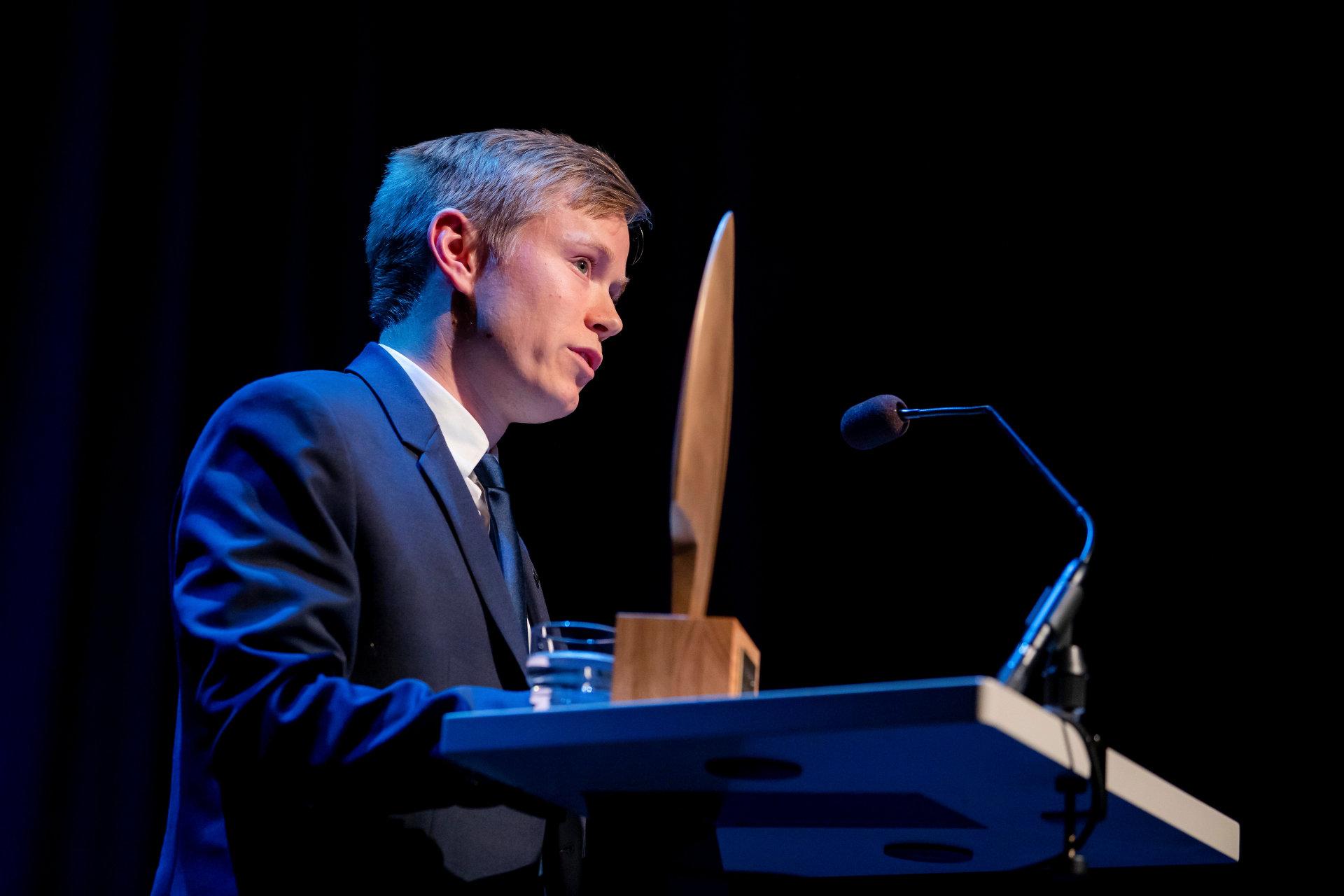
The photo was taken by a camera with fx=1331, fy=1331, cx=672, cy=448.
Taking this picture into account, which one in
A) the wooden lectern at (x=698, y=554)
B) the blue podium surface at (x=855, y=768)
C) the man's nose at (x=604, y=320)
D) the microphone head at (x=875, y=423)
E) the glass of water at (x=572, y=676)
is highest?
the man's nose at (x=604, y=320)

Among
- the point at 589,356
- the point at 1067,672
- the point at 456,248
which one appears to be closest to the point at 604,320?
the point at 589,356

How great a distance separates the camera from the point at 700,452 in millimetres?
1429

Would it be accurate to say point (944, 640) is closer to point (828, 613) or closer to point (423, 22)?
point (828, 613)

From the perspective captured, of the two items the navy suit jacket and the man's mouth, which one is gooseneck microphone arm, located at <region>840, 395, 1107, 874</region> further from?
the man's mouth

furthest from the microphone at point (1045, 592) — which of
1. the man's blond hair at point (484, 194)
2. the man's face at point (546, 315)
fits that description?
the man's blond hair at point (484, 194)

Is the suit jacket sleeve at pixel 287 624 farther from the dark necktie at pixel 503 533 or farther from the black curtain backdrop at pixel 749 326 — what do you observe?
the black curtain backdrop at pixel 749 326

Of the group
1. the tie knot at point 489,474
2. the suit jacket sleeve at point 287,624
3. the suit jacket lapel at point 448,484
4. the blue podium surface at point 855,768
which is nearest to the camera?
the blue podium surface at point 855,768

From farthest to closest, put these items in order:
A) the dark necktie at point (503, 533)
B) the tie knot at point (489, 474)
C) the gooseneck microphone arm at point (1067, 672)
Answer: the tie knot at point (489, 474), the dark necktie at point (503, 533), the gooseneck microphone arm at point (1067, 672)

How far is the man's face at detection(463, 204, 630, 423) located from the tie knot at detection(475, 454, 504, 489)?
3.3 inches

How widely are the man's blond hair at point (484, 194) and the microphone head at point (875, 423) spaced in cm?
65

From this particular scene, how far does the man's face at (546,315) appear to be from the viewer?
7.07 ft

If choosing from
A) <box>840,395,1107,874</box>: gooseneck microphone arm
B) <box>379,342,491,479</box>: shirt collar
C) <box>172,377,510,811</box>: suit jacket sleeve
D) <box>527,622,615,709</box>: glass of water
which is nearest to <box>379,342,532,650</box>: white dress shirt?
<box>379,342,491,479</box>: shirt collar

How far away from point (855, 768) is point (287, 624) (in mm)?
645

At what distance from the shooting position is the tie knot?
213cm
